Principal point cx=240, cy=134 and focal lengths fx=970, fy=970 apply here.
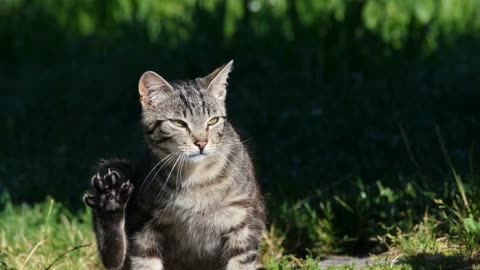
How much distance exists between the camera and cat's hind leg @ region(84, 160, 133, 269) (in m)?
4.66

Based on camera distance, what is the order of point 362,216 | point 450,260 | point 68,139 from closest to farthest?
point 450,260 → point 362,216 → point 68,139

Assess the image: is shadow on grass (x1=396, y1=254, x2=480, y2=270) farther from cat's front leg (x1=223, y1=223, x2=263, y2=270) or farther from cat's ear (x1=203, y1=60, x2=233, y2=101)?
cat's ear (x1=203, y1=60, x2=233, y2=101)

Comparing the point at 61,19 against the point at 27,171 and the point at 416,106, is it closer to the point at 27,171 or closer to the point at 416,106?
the point at 27,171

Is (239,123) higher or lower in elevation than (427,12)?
lower

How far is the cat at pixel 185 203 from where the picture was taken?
16.2 feet

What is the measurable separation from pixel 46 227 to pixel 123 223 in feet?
4.15

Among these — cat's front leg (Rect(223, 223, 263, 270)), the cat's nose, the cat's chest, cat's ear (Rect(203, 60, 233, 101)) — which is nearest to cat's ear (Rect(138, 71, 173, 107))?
cat's ear (Rect(203, 60, 233, 101))

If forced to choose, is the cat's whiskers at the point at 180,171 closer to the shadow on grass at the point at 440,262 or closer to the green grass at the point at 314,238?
the green grass at the point at 314,238

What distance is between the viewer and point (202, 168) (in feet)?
16.5

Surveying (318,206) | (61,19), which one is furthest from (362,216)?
(61,19)

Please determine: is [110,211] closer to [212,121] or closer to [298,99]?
[212,121]

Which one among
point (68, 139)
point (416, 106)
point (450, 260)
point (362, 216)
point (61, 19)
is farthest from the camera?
point (61, 19)

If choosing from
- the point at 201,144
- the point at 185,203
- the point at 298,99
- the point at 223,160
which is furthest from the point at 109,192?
the point at 298,99

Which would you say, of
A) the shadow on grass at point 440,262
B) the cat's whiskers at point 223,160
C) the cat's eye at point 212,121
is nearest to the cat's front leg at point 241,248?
the cat's whiskers at point 223,160
